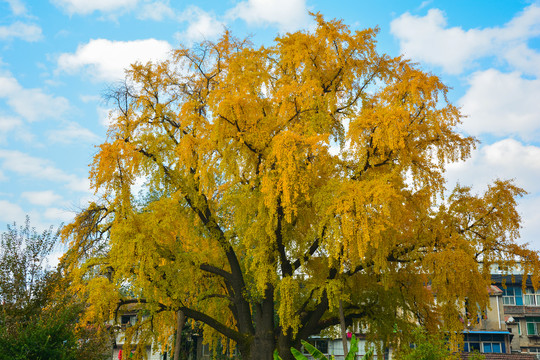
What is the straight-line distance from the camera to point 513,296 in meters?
47.3

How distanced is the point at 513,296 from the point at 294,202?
1537 inches

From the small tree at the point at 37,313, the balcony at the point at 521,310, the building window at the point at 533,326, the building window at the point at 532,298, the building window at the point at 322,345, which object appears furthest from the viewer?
the building window at the point at 532,298

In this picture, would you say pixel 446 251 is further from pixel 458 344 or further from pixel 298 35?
pixel 298 35

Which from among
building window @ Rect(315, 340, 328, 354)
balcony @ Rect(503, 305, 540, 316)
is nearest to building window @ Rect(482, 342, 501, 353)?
balcony @ Rect(503, 305, 540, 316)

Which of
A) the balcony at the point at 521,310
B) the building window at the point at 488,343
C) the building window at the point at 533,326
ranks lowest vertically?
the building window at the point at 488,343

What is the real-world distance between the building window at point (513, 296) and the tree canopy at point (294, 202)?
99.3 feet

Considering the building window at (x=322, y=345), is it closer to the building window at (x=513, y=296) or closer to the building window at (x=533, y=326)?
the building window at (x=513, y=296)

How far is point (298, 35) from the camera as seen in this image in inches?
776

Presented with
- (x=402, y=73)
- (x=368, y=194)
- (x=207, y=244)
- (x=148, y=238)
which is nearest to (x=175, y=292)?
(x=148, y=238)

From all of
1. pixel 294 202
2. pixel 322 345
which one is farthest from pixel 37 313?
pixel 322 345

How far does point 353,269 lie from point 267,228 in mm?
3340

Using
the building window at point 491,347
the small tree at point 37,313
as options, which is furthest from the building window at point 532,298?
the small tree at point 37,313

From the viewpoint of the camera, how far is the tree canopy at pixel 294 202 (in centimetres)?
1669

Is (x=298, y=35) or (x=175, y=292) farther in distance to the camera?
(x=298, y=35)
